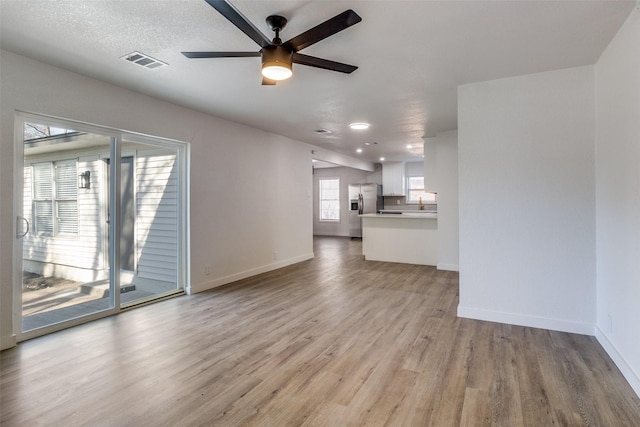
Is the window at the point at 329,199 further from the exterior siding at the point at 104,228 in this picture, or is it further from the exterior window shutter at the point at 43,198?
the exterior window shutter at the point at 43,198

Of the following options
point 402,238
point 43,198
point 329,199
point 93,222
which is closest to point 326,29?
point 43,198

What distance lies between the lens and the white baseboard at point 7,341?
2787mm

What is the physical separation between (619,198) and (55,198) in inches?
205

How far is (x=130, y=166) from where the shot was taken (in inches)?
169

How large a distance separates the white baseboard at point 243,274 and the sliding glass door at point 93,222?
0.24 metres

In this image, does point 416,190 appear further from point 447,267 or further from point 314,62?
point 314,62

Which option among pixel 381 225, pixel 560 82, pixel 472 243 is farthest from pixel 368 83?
pixel 381 225

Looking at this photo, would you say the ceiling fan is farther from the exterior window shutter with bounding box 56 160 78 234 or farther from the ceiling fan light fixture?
the exterior window shutter with bounding box 56 160 78 234

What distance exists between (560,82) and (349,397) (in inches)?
135

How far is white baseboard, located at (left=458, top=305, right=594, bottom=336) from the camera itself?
3.12 metres

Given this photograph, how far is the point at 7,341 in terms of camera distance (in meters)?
2.82

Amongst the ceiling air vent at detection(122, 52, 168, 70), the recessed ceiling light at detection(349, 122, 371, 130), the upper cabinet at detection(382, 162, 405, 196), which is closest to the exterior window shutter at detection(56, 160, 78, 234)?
the ceiling air vent at detection(122, 52, 168, 70)

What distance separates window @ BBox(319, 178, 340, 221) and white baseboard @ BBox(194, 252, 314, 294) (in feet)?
15.9

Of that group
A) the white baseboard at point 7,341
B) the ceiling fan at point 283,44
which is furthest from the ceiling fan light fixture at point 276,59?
the white baseboard at point 7,341
